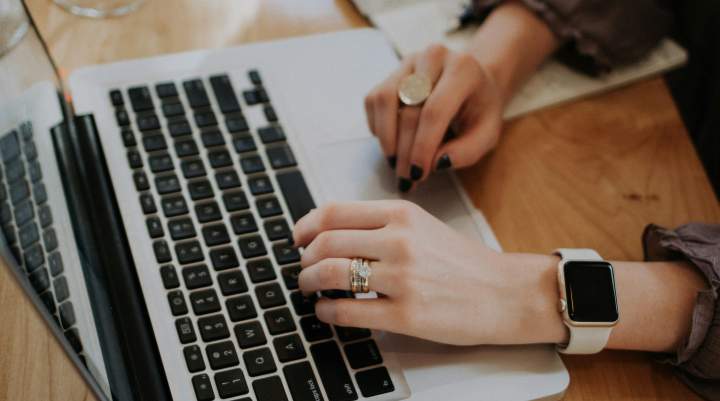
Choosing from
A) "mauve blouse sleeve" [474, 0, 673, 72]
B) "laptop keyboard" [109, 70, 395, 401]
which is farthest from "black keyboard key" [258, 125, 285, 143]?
"mauve blouse sleeve" [474, 0, 673, 72]

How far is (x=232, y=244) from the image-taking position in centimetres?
65

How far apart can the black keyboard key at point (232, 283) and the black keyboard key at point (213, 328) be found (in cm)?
3

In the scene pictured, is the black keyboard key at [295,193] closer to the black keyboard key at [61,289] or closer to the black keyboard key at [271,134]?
the black keyboard key at [271,134]

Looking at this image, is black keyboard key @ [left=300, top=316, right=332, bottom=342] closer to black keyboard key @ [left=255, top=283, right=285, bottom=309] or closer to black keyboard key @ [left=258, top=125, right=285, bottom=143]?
black keyboard key @ [left=255, top=283, right=285, bottom=309]

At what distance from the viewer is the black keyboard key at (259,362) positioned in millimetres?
566

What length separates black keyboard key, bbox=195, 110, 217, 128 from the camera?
739 millimetres

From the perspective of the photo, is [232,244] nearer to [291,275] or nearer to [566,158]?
[291,275]

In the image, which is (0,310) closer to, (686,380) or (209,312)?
(209,312)

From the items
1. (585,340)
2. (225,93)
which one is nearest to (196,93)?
(225,93)

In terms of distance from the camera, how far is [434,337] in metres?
0.59

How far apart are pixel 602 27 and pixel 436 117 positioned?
0.98ft

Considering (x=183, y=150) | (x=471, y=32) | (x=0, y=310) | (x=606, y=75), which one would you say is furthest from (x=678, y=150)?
(x=0, y=310)

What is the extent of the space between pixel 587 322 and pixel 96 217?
0.42 meters

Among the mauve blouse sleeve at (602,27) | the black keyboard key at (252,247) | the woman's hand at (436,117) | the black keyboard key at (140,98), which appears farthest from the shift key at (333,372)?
the mauve blouse sleeve at (602,27)
